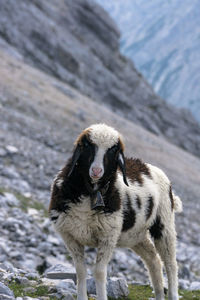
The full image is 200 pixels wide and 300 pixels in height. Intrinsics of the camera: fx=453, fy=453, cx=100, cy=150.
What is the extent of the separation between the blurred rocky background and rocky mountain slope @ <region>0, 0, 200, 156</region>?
0.16m

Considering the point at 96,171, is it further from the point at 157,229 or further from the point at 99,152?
the point at 157,229

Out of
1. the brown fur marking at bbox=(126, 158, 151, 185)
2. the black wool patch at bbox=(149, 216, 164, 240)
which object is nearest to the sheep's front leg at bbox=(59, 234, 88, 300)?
the brown fur marking at bbox=(126, 158, 151, 185)

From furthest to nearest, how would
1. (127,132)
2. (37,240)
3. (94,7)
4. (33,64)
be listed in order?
(94,7)
(33,64)
(127,132)
(37,240)

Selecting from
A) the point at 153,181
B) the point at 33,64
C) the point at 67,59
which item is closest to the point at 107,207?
the point at 153,181

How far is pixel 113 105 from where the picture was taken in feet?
200

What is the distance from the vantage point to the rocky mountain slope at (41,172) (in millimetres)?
11484

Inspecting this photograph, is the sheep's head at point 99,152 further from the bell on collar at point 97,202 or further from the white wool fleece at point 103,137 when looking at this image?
the bell on collar at point 97,202

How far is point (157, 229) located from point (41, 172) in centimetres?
1289

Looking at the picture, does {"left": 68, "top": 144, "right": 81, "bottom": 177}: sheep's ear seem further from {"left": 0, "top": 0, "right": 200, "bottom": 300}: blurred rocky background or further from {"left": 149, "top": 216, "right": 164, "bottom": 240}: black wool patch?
{"left": 149, "top": 216, "right": 164, "bottom": 240}: black wool patch

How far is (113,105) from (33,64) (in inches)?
517


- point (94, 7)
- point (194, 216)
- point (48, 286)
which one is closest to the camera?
point (48, 286)

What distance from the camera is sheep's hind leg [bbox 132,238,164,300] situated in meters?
7.52

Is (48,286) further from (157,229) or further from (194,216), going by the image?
(194,216)

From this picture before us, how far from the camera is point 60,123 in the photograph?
1294 inches
